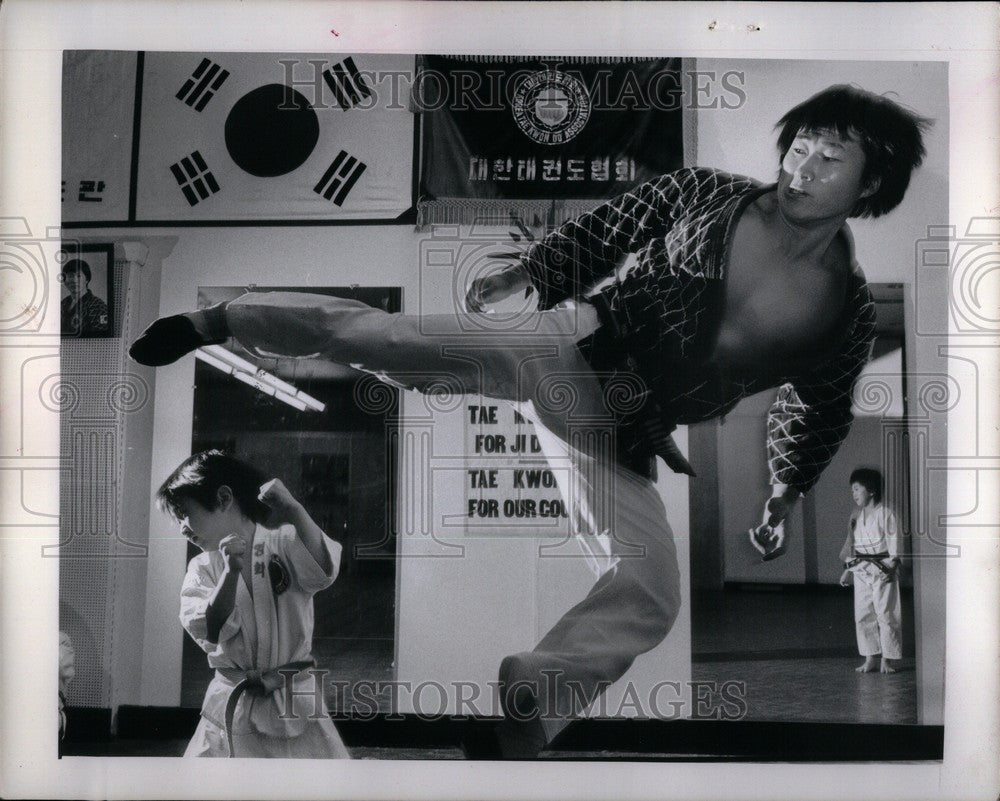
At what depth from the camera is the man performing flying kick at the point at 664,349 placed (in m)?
2.51

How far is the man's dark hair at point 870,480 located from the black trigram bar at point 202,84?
8.07ft

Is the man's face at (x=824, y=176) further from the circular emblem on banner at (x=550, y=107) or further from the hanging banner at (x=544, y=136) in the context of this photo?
the circular emblem on banner at (x=550, y=107)

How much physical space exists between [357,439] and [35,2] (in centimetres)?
179

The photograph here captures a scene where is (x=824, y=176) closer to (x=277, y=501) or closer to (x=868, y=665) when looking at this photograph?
(x=868, y=665)

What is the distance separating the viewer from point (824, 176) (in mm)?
2529

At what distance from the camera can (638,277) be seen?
2568 millimetres

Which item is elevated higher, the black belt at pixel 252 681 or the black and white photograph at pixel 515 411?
the black and white photograph at pixel 515 411

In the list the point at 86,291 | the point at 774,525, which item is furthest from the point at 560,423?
the point at 86,291

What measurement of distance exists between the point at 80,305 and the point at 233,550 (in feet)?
3.16

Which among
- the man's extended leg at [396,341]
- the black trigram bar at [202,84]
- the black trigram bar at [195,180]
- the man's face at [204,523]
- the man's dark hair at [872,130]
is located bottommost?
the man's face at [204,523]

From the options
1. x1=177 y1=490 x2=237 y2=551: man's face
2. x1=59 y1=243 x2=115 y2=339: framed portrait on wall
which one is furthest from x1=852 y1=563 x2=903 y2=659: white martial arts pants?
x1=59 y1=243 x2=115 y2=339: framed portrait on wall

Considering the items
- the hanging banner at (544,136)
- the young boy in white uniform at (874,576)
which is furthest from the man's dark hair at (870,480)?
the hanging banner at (544,136)

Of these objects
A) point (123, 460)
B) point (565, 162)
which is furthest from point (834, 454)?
point (123, 460)

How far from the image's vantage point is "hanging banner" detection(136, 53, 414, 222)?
101 inches
